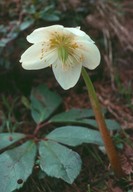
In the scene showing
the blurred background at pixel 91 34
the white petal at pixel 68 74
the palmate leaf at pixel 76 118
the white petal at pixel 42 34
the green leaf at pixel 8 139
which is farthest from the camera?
the blurred background at pixel 91 34

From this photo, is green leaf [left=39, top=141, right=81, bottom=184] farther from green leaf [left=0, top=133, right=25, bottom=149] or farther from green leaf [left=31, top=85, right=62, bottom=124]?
green leaf [left=31, top=85, right=62, bottom=124]

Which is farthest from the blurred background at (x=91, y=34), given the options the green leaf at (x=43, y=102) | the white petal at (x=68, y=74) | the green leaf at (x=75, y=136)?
the white petal at (x=68, y=74)

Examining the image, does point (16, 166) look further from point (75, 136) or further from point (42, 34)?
point (42, 34)

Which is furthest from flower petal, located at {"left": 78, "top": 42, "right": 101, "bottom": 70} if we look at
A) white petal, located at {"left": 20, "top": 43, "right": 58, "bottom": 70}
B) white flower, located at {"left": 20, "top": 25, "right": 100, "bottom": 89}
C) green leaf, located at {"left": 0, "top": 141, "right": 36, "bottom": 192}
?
green leaf, located at {"left": 0, "top": 141, "right": 36, "bottom": 192}

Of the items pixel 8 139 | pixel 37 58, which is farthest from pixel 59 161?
pixel 37 58

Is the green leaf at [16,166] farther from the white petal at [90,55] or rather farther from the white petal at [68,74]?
the white petal at [90,55]

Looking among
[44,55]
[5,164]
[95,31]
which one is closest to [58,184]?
[5,164]
